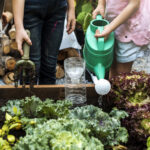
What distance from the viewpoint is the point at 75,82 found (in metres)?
1.74

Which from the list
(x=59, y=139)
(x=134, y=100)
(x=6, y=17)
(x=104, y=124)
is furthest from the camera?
(x=6, y=17)

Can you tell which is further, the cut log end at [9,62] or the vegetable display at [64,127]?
the cut log end at [9,62]

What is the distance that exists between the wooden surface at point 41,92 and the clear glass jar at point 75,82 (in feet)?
0.12

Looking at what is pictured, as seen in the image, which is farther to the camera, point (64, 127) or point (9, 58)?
point (9, 58)

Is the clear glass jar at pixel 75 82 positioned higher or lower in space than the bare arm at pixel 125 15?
lower

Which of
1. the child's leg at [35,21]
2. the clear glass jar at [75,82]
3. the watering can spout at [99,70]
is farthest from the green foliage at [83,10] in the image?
the watering can spout at [99,70]

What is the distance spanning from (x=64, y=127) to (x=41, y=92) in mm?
451

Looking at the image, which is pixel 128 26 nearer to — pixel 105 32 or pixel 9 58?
pixel 105 32

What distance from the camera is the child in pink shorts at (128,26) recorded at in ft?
5.35

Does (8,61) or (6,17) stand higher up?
(6,17)

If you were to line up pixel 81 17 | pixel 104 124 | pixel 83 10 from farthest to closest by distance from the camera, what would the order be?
pixel 83 10, pixel 81 17, pixel 104 124

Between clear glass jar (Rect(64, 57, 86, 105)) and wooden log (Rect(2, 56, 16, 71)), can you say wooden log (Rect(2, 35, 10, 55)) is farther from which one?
clear glass jar (Rect(64, 57, 86, 105))

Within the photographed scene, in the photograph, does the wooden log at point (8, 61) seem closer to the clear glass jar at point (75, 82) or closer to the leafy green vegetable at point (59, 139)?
the clear glass jar at point (75, 82)

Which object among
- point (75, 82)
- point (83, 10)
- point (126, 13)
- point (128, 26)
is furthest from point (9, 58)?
point (126, 13)
